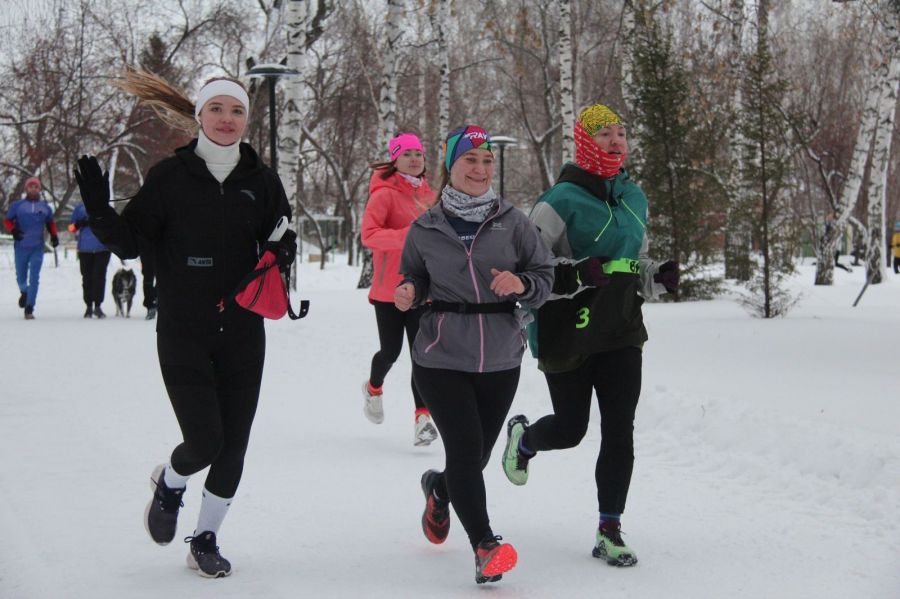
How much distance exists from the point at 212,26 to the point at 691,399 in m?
32.1

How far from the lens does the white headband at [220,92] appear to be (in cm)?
430

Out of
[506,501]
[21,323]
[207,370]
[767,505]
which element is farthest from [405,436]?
[21,323]

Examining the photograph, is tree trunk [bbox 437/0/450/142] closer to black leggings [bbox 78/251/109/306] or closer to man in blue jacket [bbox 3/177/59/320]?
black leggings [bbox 78/251/109/306]

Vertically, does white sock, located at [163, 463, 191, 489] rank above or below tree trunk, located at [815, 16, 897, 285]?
below

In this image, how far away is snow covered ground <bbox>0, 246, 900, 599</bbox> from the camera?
425cm

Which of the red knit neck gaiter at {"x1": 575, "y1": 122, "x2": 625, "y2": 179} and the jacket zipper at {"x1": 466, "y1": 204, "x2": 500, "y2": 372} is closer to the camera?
the jacket zipper at {"x1": 466, "y1": 204, "x2": 500, "y2": 372}

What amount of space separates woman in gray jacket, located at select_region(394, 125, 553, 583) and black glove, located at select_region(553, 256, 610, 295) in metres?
0.12

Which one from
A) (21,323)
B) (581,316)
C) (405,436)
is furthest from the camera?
(21,323)

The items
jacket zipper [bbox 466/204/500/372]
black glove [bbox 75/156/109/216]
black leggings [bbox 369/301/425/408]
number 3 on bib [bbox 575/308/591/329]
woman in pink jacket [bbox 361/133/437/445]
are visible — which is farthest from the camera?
black leggings [bbox 369/301/425/408]

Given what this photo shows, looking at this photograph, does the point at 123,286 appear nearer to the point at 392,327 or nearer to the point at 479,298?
the point at 392,327

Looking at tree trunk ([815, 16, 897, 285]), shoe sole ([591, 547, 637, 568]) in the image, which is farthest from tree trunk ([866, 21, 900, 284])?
shoe sole ([591, 547, 637, 568])

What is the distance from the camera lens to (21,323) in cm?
1547

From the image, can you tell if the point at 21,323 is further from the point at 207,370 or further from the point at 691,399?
the point at 207,370

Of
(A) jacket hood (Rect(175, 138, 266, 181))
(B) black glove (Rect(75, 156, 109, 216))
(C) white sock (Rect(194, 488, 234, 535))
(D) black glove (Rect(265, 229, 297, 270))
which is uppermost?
(A) jacket hood (Rect(175, 138, 266, 181))
